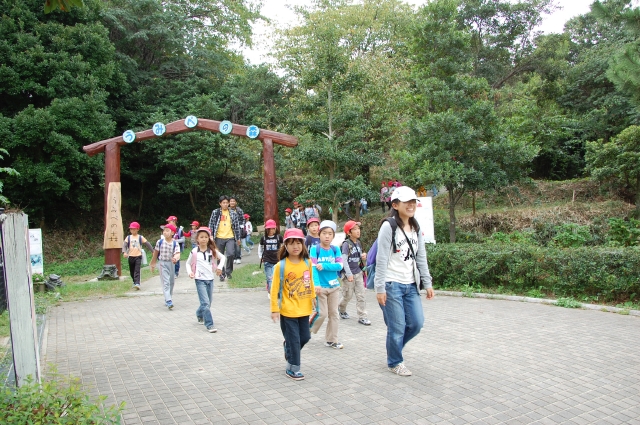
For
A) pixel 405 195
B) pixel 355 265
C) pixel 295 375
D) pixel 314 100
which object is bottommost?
pixel 295 375

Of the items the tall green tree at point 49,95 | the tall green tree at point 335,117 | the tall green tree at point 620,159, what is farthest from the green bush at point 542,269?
the tall green tree at point 49,95

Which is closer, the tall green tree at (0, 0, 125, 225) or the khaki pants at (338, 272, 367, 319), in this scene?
the khaki pants at (338, 272, 367, 319)

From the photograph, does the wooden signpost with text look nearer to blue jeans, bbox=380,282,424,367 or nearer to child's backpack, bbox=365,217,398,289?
child's backpack, bbox=365,217,398,289

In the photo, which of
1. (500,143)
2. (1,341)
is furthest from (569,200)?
(1,341)

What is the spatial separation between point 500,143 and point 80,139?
15242 millimetres

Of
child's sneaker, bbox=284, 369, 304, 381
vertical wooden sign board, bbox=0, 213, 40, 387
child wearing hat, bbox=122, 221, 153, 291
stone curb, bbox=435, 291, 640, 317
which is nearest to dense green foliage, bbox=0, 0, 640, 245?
stone curb, bbox=435, 291, 640, 317

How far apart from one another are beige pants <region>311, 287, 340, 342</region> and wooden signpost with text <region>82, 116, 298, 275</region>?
7398mm

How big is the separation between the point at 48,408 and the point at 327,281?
3.55 m

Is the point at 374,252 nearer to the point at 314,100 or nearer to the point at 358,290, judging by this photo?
the point at 358,290

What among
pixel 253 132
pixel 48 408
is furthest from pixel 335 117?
pixel 48 408

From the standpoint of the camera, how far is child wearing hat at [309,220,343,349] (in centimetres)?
631

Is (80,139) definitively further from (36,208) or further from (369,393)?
(369,393)

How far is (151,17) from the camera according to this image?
72.9 feet

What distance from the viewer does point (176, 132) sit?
555 inches
